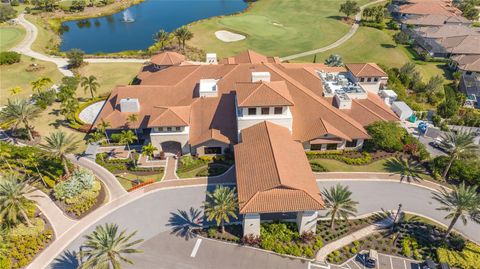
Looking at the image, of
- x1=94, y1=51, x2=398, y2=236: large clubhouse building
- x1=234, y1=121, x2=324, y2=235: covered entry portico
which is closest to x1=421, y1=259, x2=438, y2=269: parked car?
x1=234, y1=121, x2=324, y2=235: covered entry portico

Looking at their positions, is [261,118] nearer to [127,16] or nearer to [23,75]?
[23,75]

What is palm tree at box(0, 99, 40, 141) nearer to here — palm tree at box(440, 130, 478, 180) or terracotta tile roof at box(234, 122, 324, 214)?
terracotta tile roof at box(234, 122, 324, 214)

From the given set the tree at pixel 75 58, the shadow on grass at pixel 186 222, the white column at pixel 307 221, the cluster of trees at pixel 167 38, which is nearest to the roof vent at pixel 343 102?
the white column at pixel 307 221

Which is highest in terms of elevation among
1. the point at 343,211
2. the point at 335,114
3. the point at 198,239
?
the point at 335,114

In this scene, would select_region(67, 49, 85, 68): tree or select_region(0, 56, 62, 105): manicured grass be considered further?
select_region(67, 49, 85, 68): tree

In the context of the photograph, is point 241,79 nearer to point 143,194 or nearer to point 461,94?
point 143,194

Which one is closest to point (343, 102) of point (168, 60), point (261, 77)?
point (261, 77)

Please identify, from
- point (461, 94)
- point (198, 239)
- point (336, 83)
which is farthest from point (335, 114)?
point (461, 94)
